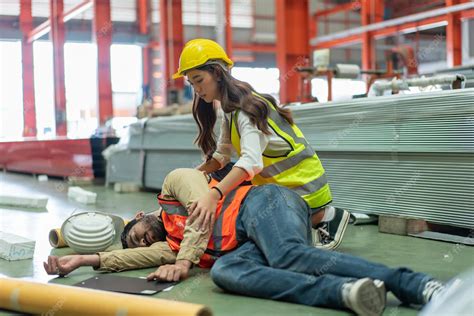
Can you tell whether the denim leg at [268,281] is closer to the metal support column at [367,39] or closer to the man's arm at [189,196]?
the man's arm at [189,196]

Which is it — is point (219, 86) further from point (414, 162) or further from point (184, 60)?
point (414, 162)

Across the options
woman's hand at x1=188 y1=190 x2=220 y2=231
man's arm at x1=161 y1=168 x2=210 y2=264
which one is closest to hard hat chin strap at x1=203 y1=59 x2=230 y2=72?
man's arm at x1=161 y1=168 x2=210 y2=264

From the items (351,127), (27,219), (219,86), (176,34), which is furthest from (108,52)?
(219,86)

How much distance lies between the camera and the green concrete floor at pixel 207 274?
2.50m

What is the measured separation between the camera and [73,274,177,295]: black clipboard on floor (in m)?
2.75

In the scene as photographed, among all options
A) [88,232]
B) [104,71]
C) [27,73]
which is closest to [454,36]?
[104,71]

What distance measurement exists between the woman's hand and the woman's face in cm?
58

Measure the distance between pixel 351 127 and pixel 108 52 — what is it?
1030cm

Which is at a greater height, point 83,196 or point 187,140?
point 187,140

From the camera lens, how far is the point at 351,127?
16.3 feet

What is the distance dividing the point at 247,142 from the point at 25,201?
4.40 meters

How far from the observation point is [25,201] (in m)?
6.69

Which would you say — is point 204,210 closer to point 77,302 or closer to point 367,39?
point 77,302

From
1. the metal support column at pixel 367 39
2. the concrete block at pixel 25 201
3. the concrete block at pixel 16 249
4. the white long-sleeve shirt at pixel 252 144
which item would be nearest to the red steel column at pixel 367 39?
the metal support column at pixel 367 39
